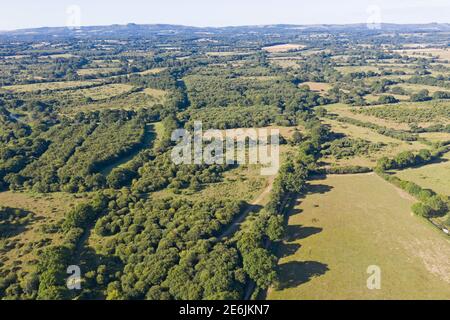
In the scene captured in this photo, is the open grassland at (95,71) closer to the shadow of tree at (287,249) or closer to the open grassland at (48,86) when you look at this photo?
the open grassland at (48,86)

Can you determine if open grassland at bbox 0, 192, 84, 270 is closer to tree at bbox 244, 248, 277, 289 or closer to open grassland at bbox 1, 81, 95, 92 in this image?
tree at bbox 244, 248, 277, 289

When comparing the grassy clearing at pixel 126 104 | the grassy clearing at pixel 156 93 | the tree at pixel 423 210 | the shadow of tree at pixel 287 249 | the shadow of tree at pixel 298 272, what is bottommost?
the shadow of tree at pixel 298 272

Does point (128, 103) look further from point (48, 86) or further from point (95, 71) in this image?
point (95, 71)

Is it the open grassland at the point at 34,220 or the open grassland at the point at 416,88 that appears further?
the open grassland at the point at 416,88

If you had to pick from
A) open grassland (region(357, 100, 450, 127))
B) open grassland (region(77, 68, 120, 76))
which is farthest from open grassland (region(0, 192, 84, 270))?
open grassland (region(77, 68, 120, 76))

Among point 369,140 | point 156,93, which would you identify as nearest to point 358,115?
point 369,140

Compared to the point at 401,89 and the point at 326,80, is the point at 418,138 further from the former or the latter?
the point at 326,80

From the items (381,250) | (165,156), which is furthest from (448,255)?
(165,156)

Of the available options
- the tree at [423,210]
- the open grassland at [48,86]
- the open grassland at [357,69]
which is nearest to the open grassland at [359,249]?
the tree at [423,210]
